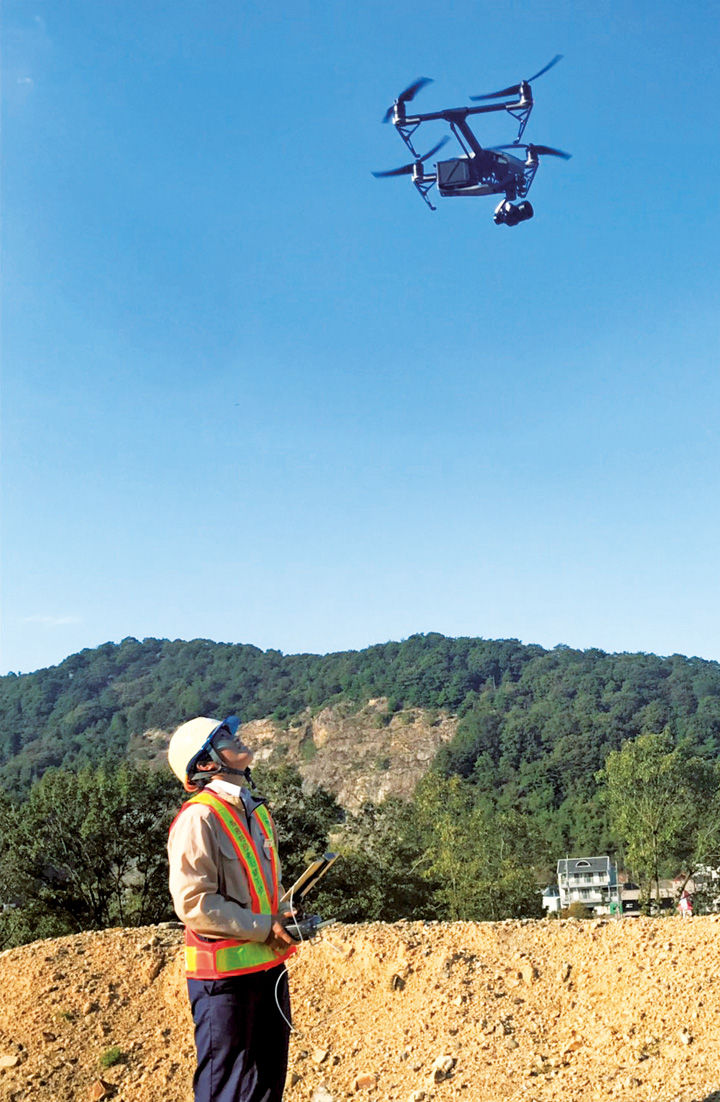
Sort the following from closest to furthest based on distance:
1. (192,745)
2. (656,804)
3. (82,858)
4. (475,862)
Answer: (192,745), (82,858), (656,804), (475,862)

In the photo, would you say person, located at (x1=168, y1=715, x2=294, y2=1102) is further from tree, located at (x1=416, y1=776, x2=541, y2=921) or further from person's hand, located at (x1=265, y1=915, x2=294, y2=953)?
tree, located at (x1=416, y1=776, x2=541, y2=921)

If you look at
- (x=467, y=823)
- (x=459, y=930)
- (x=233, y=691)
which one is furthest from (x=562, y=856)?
(x=233, y=691)

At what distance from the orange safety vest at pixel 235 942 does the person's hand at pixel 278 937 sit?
0.03 meters

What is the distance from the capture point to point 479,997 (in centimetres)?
668

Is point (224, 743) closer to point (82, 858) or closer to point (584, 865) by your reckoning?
point (82, 858)

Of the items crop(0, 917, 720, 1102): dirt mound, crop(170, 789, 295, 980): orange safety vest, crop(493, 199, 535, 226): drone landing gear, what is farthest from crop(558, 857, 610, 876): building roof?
crop(170, 789, 295, 980): orange safety vest

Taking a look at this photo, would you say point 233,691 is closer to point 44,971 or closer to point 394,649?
point 394,649

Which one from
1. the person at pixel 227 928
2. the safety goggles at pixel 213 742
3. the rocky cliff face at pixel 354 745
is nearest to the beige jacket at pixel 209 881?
the person at pixel 227 928

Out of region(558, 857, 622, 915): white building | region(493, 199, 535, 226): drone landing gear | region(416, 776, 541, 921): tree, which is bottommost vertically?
region(558, 857, 622, 915): white building

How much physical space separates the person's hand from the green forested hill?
62085mm

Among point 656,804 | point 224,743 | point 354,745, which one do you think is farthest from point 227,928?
point 354,745

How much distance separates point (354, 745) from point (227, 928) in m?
114

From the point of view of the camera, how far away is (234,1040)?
3385mm

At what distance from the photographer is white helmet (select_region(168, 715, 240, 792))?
3514 millimetres
